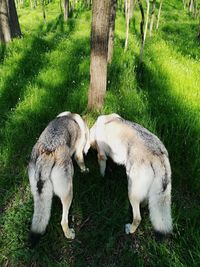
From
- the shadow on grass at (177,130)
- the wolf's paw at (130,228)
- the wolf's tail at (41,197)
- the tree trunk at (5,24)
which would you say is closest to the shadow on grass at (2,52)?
the tree trunk at (5,24)

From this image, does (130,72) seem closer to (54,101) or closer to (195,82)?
(195,82)

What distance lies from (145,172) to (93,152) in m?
1.43

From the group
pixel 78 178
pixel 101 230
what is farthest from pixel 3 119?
pixel 101 230

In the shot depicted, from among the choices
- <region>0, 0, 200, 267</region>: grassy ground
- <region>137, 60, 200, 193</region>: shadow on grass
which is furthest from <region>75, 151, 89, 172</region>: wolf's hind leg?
<region>137, 60, 200, 193</region>: shadow on grass

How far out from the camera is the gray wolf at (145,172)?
288cm

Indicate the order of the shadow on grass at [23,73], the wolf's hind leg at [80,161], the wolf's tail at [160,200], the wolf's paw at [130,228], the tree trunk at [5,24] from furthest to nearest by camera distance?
the tree trunk at [5,24]
the shadow on grass at [23,73]
the wolf's hind leg at [80,161]
the wolf's paw at [130,228]
the wolf's tail at [160,200]

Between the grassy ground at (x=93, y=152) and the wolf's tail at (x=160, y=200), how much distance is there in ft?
0.67

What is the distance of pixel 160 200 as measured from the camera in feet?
9.44

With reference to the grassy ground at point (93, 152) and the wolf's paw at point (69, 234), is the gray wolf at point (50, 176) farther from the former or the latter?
the grassy ground at point (93, 152)

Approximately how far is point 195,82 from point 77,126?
2511 millimetres

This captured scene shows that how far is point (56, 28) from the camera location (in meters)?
11.5

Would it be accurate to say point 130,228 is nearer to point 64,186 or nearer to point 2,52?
point 64,186

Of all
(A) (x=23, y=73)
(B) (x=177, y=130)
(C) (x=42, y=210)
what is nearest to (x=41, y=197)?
(C) (x=42, y=210)

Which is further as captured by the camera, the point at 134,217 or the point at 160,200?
the point at 134,217
